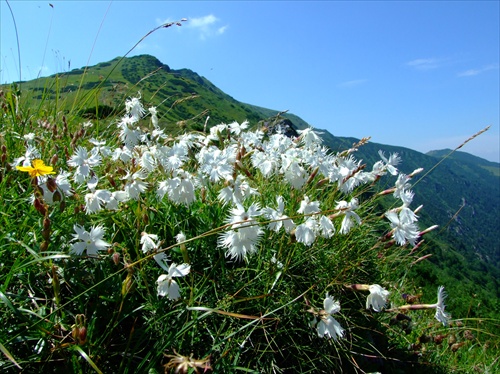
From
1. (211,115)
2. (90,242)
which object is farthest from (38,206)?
(211,115)

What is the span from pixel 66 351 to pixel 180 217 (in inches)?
41.6

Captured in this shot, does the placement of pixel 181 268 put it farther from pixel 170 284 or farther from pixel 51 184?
pixel 51 184

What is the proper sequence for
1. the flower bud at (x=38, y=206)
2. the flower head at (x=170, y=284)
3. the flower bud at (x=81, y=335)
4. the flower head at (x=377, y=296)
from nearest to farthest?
the flower bud at (x=81, y=335) → the flower bud at (x=38, y=206) → the flower head at (x=170, y=284) → the flower head at (x=377, y=296)

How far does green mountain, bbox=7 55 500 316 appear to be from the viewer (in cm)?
419

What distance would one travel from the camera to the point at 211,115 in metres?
70.1

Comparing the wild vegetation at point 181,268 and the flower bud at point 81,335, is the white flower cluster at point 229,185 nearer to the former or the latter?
the wild vegetation at point 181,268

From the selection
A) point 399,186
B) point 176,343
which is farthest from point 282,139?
point 176,343

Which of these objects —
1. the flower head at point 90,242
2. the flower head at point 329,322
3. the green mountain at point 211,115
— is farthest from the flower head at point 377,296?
the green mountain at point 211,115

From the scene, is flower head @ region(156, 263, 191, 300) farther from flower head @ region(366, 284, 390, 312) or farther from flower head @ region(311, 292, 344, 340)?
flower head @ region(366, 284, 390, 312)

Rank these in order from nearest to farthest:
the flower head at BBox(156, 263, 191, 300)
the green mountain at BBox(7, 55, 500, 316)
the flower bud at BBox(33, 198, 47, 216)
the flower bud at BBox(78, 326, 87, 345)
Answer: the flower bud at BBox(78, 326, 87, 345) → the flower bud at BBox(33, 198, 47, 216) → the flower head at BBox(156, 263, 191, 300) → the green mountain at BBox(7, 55, 500, 316)

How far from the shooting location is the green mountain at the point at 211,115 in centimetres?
419

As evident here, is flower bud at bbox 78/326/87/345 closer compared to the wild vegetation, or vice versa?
flower bud at bbox 78/326/87/345

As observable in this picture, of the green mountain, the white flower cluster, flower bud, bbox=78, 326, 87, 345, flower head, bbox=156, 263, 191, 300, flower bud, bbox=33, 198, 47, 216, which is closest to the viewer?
flower bud, bbox=78, 326, 87, 345

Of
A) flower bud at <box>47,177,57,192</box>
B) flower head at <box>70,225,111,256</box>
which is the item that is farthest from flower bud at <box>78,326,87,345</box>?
flower bud at <box>47,177,57,192</box>
